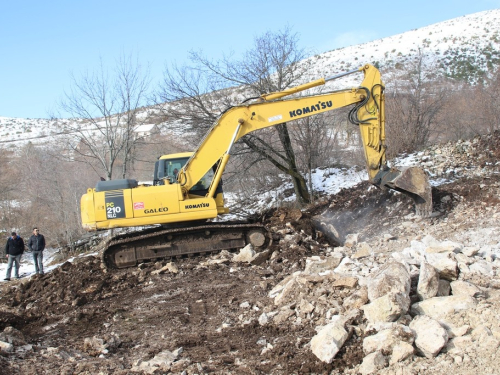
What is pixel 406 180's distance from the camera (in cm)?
927

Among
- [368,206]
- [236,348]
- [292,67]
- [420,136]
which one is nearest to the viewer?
[236,348]

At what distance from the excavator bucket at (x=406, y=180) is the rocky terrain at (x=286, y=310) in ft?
2.17

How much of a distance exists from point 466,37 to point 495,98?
117 feet

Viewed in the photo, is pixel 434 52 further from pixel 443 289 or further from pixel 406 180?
pixel 443 289

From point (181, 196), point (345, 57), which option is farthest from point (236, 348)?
point (345, 57)

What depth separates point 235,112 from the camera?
930cm

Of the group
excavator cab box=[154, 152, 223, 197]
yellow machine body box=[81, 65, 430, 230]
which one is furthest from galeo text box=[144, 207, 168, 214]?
excavator cab box=[154, 152, 223, 197]

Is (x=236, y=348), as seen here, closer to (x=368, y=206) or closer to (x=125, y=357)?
(x=125, y=357)

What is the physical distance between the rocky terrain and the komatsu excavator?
444 millimetres

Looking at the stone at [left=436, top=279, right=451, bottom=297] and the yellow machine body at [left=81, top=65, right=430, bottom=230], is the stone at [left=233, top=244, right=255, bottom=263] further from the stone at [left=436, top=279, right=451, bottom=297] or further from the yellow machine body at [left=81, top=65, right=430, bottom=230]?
the stone at [left=436, top=279, right=451, bottom=297]

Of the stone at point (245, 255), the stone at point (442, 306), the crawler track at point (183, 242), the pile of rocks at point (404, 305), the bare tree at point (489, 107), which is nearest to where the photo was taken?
the pile of rocks at point (404, 305)

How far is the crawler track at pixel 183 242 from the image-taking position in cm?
949

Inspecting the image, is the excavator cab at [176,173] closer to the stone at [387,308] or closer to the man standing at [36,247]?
the man standing at [36,247]

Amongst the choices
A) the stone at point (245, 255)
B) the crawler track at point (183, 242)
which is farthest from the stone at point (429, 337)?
the crawler track at point (183, 242)
